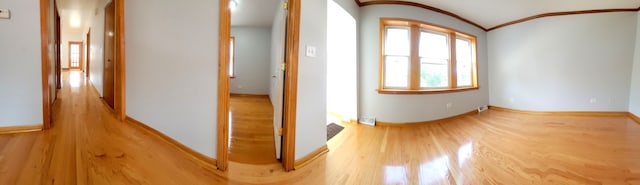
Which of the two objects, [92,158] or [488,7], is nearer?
[92,158]

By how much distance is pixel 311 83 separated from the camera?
7.11ft

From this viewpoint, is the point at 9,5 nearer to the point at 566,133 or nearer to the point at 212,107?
the point at 212,107

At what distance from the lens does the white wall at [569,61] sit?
439 centimetres

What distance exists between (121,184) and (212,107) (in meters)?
0.67

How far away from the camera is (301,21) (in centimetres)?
201

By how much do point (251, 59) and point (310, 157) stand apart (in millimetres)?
5196

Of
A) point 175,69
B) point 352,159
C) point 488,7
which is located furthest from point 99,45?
point 488,7

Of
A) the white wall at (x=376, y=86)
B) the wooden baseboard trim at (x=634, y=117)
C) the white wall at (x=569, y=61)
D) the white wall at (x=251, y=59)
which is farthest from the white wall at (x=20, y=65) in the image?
the wooden baseboard trim at (x=634, y=117)

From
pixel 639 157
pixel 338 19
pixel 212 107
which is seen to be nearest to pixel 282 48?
pixel 212 107

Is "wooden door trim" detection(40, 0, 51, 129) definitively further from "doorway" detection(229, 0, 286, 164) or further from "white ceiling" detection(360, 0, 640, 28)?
"white ceiling" detection(360, 0, 640, 28)

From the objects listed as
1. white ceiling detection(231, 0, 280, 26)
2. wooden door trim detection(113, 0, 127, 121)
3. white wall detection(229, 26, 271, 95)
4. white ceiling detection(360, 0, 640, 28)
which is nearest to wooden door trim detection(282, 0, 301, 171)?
wooden door trim detection(113, 0, 127, 121)

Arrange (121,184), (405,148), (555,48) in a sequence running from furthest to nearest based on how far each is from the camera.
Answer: (555,48) → (405,148) → (121,184)

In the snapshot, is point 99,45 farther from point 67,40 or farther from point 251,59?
point 67,40

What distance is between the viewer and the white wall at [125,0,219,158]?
6.01ft
